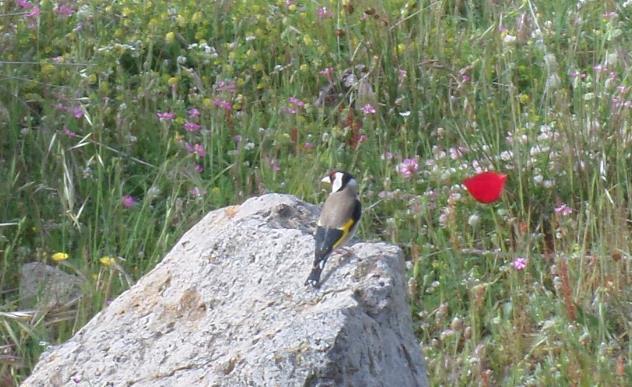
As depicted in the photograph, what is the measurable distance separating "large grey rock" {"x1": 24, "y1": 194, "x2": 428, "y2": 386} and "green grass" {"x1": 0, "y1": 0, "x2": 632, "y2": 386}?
37.5 inches

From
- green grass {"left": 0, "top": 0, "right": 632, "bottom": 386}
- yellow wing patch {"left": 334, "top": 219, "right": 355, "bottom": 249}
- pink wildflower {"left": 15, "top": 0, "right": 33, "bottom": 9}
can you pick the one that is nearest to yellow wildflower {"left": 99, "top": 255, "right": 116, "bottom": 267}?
green grass {"left": 0, "top": 0, "right": 632, "bottom": 386}

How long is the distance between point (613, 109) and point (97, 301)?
212 centimetres

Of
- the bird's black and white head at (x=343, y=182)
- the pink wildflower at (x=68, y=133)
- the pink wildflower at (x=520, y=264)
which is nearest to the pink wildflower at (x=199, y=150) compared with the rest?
the pink wildflower at (x=68, y=133)

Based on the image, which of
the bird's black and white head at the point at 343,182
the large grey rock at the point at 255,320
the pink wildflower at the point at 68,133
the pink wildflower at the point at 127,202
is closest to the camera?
the large grey rock at the point at 255,320

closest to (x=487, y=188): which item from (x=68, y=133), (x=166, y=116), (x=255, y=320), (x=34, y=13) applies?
(x=255, y=320)

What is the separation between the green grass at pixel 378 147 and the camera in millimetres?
3996

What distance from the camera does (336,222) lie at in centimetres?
289

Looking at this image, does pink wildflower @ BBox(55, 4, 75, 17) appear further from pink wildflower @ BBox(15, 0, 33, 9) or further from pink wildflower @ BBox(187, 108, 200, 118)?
pink wildflower @ BBox(187, 108, 200, 118)

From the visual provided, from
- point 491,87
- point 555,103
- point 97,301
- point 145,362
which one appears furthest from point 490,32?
point 145,362

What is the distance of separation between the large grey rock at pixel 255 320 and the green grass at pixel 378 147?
95 centimetres

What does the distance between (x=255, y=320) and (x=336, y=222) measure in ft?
1.25

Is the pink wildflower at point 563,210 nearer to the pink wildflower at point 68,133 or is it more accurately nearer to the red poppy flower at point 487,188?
the red poppy flower at point 487,188

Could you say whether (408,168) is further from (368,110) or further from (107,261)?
(107,261)

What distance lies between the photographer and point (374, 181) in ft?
16.0
